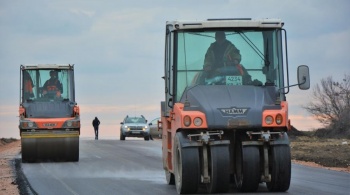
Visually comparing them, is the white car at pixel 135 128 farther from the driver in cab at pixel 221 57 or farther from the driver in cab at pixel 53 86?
the driver in cab at pixel 221 57

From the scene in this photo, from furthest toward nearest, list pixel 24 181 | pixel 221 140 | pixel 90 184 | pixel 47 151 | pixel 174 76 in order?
pixel 47 151, pixel 24 181, pixel 90 184, pixel 174 76, pixel 221 140

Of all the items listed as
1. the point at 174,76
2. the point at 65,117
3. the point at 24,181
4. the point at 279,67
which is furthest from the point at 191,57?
the point at 65,117

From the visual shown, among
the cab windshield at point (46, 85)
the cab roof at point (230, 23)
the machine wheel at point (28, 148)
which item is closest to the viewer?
the cab roof at point (230, 23)

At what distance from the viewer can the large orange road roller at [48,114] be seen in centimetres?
2945

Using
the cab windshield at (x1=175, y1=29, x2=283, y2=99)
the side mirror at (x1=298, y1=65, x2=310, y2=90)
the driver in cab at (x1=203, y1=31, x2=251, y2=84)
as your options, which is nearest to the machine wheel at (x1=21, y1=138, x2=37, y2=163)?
the cab windshield at (x1=175, y1=29, x2=283, y2=99)

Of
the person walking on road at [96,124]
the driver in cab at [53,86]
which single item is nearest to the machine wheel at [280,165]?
the driver in cab at [53,86]

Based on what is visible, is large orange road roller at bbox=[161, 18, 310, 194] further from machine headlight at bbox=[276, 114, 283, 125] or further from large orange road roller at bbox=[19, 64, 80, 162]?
large orange road roller at bbox=[19, 64, 80, 162]

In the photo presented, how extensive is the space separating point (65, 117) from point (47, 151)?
54.8 inches

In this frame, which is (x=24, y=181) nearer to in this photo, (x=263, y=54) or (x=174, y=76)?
(x=174, y=76)

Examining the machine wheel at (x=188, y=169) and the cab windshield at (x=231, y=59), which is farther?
the cab windshield at (x=231, y=59)

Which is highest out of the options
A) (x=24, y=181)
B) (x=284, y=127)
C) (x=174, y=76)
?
(x=174, y=76)

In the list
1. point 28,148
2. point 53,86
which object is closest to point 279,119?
point 28,148

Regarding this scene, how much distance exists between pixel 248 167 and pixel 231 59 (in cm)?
246

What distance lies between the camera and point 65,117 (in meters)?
29.9
